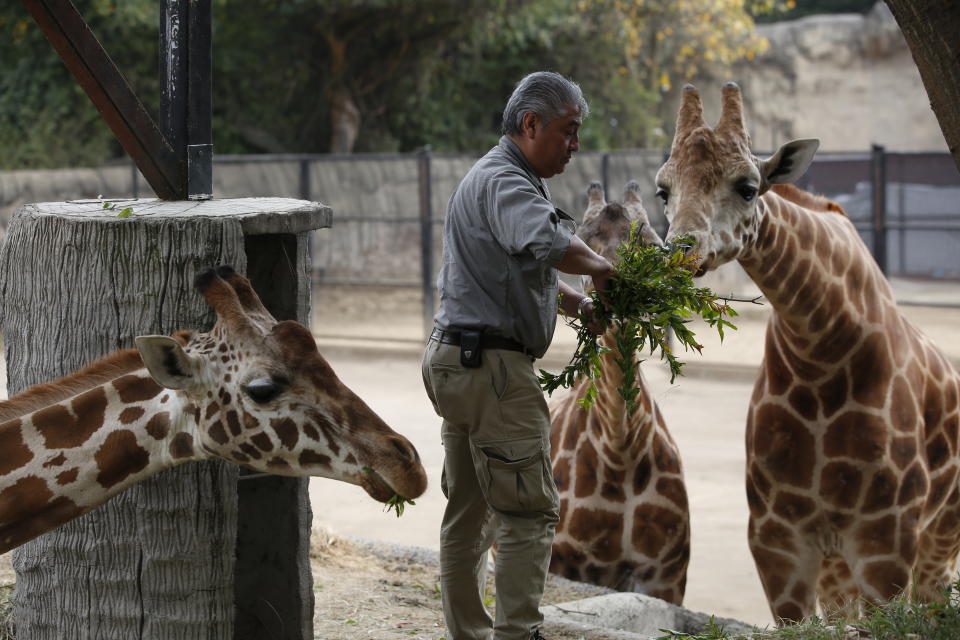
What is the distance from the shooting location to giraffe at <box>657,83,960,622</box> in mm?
4441

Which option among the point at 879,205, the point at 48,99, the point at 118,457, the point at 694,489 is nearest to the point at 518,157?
the point at 118,457

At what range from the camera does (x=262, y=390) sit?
3.03m

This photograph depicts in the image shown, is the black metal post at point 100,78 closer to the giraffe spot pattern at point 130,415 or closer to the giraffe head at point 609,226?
the giraffe spot pattern at point 130,415

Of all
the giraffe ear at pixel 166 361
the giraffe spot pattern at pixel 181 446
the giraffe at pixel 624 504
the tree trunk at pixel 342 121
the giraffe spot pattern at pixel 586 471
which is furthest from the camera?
the tree trunk at pixel 342 121

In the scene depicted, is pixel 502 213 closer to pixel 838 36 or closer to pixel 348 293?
pixel 348 293

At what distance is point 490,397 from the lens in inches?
134

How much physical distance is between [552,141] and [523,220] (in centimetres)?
33

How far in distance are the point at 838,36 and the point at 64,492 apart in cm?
2197

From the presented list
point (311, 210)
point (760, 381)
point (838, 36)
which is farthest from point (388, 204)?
point (838, 36)

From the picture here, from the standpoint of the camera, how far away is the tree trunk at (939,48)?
131 inches

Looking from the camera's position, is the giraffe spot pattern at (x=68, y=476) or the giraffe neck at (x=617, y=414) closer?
the giraffe spot pattern at (x=68, y=476)

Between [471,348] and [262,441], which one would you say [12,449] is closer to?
[262,441]

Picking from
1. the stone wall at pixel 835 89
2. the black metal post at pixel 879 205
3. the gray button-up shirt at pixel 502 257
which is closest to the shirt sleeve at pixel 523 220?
the gray button-up shirt at pixel 502 257

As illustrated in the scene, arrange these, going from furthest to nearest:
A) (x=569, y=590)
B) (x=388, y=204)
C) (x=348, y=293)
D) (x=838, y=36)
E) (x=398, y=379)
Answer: (x=838, y=36), (x=348, y=293), (x=388, y=204), (x=398, y=379), (x=569, y=590)
